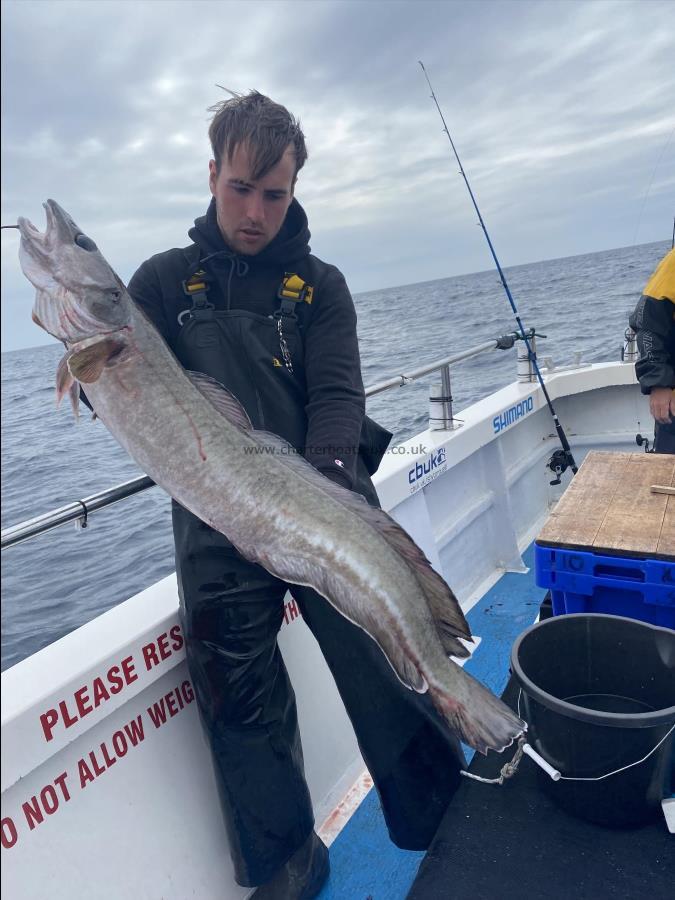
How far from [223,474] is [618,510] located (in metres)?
2.28

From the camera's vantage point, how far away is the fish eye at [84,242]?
199cm

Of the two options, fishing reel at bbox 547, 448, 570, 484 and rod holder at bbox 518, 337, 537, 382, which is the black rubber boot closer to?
fishing reel at bbox 547, 448, 570, 484

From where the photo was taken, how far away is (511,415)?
5789 millimetres

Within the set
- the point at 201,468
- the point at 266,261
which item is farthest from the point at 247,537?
the point at 266,261

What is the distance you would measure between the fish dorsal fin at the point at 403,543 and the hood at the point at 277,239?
72cm

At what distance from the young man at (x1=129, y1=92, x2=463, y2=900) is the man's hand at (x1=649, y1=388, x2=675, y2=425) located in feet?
10.5

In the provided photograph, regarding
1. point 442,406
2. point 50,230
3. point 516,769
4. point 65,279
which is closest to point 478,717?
point 516,769

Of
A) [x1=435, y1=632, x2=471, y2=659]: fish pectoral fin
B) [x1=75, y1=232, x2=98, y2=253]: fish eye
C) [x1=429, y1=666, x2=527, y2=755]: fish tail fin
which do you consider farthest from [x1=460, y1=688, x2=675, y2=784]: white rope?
[x1=75, y1=232, x2=98, y2=253]: fish eye

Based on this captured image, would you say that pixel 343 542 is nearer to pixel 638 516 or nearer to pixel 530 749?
pixel 530 749

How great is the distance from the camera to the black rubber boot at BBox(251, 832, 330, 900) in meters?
2.59

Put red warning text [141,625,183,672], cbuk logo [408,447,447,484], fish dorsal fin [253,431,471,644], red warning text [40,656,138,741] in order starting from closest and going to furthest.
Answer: red warning text [40,656,138,741] → fish dorsal fin [253,431,471,644] → red warning text [141,625,183,672] → cbuk logo [408,447,447,484]

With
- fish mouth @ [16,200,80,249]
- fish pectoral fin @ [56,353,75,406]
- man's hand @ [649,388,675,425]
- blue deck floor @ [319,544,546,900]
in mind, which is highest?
fish mouth @ [16,200,80,249]

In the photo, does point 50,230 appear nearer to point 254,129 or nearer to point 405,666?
point 254,129

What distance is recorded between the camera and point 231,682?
2303 mm
